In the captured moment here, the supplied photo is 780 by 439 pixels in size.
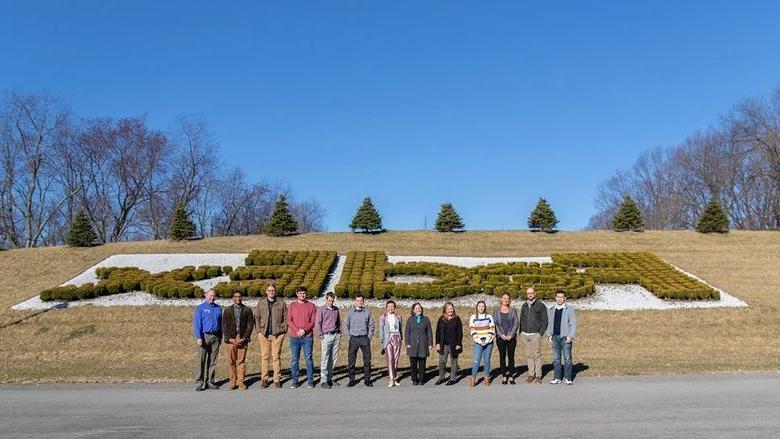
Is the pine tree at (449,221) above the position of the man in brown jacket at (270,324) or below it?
above

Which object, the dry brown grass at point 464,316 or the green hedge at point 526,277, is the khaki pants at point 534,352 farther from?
the green hedge at point 526,277

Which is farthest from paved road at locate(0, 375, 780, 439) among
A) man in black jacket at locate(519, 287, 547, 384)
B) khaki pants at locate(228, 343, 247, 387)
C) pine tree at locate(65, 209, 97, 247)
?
pine tree at locate(65, 209, 97, 247)

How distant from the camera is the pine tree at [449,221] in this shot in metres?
35.9

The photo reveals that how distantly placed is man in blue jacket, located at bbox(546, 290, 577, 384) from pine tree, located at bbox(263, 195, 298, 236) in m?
23.5

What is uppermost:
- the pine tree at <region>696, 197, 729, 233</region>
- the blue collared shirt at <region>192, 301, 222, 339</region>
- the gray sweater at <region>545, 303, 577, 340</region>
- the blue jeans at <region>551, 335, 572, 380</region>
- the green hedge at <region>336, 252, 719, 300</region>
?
→ the pine tree at <region>696, 197, 729, 233</region>

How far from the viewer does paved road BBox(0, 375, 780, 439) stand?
7836 mm

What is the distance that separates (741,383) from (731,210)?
61.1m

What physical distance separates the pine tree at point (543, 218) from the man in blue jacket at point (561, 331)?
23.7 metres

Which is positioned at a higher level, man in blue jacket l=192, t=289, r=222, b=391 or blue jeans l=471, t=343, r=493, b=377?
man in blue jacket l=192, t=289, r=222, b=391

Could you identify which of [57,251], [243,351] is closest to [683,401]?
[243,351]

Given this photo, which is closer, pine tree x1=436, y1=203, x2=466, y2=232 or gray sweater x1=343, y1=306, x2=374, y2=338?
gray sweater x1=343, y1=306, x2=374, y2=338

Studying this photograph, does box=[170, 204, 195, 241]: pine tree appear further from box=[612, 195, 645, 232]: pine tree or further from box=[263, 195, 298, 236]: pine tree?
box=[612, 195, 645, 232]: pine tree

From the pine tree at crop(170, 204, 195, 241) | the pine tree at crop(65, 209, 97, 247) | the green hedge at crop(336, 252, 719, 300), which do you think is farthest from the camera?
the pine tree at crop(170, 204, 195, 241)

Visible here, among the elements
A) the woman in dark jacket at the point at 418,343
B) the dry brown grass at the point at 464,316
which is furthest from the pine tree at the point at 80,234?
the woman in dark jacket at the point at 418,343
